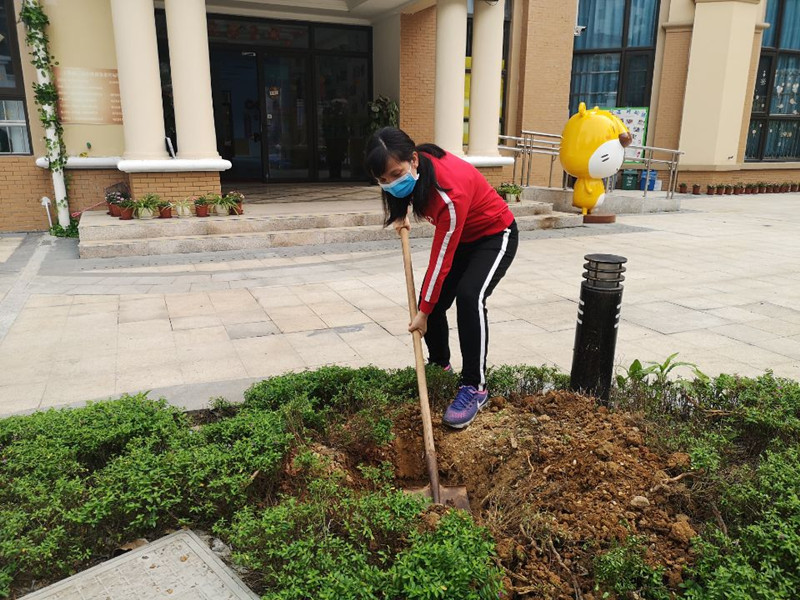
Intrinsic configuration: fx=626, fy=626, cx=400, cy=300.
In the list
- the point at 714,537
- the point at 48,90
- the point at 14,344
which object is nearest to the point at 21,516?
the point at 714,537

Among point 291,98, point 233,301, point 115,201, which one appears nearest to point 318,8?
point 291,98

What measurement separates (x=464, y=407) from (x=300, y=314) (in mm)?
3100

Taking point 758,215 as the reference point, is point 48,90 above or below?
above

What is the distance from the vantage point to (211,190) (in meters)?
9.85

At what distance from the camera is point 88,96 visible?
10.3m

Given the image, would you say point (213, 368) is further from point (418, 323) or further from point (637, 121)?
point (637, 121)

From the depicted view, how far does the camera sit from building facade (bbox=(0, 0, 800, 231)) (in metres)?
9.51

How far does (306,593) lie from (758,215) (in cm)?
1538

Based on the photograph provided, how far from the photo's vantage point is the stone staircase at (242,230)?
871cm

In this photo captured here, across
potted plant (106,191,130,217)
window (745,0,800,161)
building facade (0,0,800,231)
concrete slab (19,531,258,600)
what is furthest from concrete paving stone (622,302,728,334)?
window (745,0,800,161)

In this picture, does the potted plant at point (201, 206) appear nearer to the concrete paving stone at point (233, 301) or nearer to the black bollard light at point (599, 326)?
the concrete paving stone at point (233, 301)

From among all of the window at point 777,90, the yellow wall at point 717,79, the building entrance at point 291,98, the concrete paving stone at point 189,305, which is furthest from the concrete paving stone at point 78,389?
the window at point 777,90

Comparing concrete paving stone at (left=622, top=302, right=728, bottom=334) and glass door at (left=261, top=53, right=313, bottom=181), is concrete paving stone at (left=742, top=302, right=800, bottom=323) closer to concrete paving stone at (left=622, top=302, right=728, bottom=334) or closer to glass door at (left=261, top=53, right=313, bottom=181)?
concrete paving stone at (left=622, top=302, right=728, bottom=334)

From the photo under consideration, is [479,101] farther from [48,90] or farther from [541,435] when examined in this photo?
[541,435]
